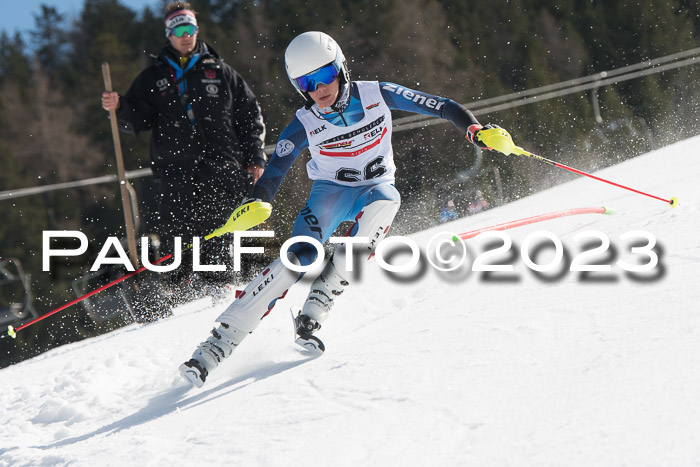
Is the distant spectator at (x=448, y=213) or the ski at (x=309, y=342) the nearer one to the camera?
the ski at (x=309, y=342)

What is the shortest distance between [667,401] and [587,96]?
10772mm

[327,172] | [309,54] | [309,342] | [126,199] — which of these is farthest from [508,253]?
[126,199]

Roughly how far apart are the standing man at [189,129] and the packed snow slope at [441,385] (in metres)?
1.00

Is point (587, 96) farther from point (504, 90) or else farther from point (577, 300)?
point (504, 90)

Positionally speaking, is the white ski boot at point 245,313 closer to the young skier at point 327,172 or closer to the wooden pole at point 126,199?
the young skier at point 327,172

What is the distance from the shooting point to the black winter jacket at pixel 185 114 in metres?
5.08

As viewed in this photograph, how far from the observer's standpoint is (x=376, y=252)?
12.2 feet

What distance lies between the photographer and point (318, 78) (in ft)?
12.1

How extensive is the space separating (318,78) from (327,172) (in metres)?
0.58

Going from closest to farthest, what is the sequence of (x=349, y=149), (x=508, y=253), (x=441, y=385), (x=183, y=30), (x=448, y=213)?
1. (x=441, y=385)
2. (x=349, y=149)
3. (x=508, y=253)
4. (x=183, y=30)
5. (x=448, y=213)

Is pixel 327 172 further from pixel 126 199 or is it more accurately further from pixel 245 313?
pixel 126 199

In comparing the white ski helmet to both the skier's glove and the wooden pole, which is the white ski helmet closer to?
the skier's glove

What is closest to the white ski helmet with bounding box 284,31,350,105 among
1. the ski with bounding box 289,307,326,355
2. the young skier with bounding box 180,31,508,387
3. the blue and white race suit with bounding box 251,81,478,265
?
the young skier with bounding box 180,31,508,387

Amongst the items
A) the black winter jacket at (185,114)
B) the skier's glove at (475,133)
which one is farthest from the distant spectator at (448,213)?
the skier's glove at (475,133)
